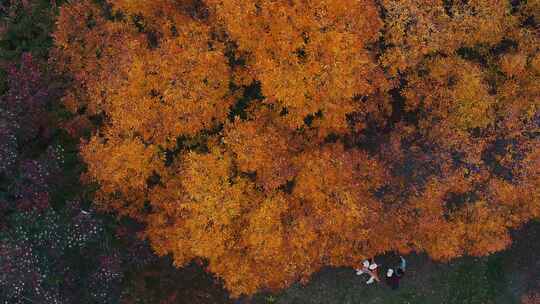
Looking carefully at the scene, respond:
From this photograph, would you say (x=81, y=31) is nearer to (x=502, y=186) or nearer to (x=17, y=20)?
(x=17, y=20)

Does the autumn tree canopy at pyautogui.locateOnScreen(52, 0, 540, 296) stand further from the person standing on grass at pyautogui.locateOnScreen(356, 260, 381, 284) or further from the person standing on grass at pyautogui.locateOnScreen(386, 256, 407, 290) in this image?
the person standing on grass at pyautogui.locateOnScreen(386, 256, 407, 290)

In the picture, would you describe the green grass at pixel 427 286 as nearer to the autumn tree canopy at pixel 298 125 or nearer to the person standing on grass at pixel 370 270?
the person standing on grass at pixel 370 270

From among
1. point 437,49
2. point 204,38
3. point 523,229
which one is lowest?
point 523,229

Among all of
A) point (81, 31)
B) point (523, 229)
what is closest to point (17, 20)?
point (81, 31)

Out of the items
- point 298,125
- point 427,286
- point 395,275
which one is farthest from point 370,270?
point 298,125

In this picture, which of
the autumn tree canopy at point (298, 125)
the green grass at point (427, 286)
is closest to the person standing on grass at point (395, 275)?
the green grass at point (427, 286)
